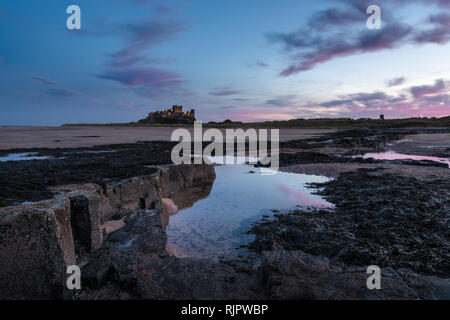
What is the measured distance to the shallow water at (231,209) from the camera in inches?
198

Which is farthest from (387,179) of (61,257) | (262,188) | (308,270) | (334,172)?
(61,257)

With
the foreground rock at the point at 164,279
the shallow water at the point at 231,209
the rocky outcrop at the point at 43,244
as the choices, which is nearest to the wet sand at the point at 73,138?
the shallow water at the point at 231,209

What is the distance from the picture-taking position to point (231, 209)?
7.09 meters

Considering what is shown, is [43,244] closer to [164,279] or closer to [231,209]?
[164,279]

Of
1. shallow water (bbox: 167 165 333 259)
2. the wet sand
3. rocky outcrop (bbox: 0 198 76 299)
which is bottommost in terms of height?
shallow water (bbox: 167 165 333 259)

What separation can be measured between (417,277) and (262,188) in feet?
20.8

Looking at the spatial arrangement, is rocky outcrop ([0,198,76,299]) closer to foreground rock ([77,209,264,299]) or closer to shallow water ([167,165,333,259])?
foreground rock ([77,209,264,299])

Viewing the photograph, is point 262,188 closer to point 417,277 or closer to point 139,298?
point 417,277

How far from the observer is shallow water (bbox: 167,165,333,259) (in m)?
5.02

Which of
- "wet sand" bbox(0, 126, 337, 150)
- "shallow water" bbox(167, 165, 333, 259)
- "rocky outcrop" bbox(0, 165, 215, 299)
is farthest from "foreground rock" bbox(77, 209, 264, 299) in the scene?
"wet sand" bbox(0, 126, 337, 150)

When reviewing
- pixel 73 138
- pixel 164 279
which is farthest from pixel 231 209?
pixel 73 138

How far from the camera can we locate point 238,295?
2.79 metres

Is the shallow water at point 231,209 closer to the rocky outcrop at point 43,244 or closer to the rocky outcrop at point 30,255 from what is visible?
the rocky outcrop at point 43,244
